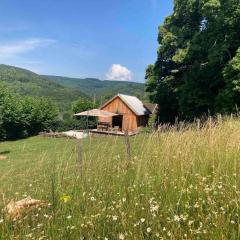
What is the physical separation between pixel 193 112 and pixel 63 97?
4188 inches

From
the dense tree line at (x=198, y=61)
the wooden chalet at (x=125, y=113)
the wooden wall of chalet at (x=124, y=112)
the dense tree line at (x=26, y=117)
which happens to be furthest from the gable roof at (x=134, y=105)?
the dense tree line at (x=198, y=61)

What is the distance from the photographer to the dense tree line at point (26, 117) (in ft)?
152

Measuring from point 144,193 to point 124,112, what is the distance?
147 ft

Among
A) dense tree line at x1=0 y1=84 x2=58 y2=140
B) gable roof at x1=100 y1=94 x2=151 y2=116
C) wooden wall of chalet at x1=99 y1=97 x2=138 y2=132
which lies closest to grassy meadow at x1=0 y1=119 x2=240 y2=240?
dense tree line at x1=0 y1=84 x2=58 y2=140

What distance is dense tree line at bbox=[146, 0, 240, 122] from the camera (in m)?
24.4

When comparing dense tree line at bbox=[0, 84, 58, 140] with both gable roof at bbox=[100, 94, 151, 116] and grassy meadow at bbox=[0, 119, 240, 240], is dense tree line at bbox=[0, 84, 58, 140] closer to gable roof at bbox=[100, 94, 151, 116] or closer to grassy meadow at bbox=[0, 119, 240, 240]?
gable roof at bbox=[100, 94, 151, 116]

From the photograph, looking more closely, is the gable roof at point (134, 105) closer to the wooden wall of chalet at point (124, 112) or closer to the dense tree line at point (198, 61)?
the wooden wall of chalet at point (124, 112)

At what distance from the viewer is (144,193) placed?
4398 mm

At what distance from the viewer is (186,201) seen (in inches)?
157

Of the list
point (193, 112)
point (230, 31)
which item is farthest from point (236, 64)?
point (193, 112)

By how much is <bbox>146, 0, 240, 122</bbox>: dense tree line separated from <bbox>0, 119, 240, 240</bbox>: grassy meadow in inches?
649

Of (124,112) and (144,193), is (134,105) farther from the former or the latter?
(144,193)

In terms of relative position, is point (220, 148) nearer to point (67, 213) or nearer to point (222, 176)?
point (222, 176)

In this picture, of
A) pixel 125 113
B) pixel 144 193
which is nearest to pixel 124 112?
pixel 125 113
